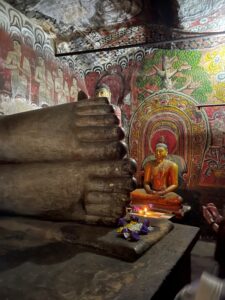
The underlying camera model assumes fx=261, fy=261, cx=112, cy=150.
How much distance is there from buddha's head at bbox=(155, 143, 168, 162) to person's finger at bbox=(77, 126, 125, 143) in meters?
2.97

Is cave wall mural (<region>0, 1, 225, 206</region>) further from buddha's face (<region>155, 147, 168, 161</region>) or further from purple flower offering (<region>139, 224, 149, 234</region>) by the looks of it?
purple flower offering (<region>139, 224, 149, 234</region>)

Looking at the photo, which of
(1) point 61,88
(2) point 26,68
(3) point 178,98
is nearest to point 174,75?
(3) point 178,98

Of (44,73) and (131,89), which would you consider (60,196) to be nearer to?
(44,73)

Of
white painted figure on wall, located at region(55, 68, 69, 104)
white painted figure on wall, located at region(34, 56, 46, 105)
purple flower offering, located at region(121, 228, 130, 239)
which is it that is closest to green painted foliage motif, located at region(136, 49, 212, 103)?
white painted figure on wall, located at region(55, 68, 69, 104)

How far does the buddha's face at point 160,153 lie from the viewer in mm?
4012

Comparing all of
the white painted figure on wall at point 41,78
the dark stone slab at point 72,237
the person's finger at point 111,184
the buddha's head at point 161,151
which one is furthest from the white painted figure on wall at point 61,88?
the person's finger at point 111,184

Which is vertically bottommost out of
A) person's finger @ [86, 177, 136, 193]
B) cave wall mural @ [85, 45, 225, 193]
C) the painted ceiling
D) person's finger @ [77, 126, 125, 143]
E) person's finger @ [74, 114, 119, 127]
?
person's finger @ [86, 177, 136, 193]

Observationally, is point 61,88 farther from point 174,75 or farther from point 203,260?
point 203,260

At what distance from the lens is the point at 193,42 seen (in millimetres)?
3982

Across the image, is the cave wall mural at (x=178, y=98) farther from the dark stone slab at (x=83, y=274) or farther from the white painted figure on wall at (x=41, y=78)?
the dark stone slab at (x=83, y=274)

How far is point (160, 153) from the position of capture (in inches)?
158

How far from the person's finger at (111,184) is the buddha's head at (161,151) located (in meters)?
3.00

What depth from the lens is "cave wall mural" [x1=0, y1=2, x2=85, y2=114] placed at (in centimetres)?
289

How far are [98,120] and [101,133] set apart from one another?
0.06 meters
